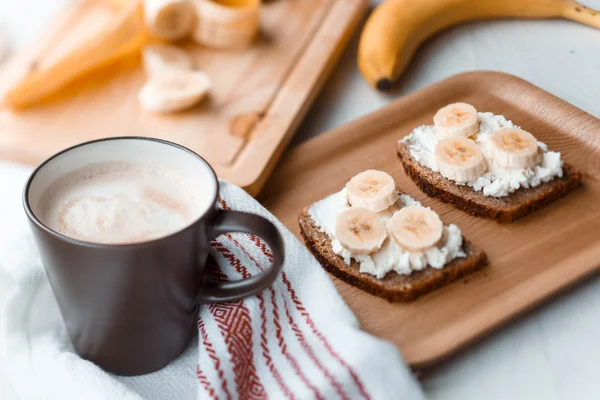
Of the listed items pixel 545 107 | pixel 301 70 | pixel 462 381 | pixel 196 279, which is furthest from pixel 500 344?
pixel 301 70

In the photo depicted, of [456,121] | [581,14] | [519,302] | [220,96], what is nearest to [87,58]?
[220,96]

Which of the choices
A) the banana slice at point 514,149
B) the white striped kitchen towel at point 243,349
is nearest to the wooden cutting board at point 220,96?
the white striped kitchen towel at point 243,349

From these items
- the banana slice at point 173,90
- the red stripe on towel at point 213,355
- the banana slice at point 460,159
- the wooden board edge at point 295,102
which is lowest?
the banana slice at point 173,90

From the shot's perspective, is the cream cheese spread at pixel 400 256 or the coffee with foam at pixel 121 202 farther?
the cream cheese spread at pixel 400 256

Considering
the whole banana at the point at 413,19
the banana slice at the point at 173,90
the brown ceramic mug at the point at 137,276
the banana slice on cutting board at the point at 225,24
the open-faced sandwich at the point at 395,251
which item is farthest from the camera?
the banana slice on cutting board at the point at 225,24

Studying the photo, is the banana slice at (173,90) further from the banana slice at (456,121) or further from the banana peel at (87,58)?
the banana slice at (456,121)

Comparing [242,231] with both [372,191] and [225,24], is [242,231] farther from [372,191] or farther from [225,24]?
[225,24]

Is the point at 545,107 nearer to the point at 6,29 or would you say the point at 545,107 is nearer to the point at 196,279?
the point at 196,279
